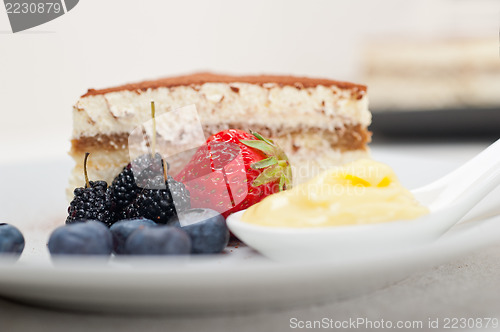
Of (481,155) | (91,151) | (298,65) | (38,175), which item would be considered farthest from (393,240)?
(298,65)

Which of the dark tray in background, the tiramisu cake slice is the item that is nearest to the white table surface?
the tiramisu cake slice

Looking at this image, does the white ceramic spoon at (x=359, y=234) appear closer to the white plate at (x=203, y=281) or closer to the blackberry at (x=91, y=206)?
the white plate at (x=203, y=281)

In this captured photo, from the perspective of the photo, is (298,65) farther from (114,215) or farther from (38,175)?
(114,215)

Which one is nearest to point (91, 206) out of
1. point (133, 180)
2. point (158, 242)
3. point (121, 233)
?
point (133, 180)

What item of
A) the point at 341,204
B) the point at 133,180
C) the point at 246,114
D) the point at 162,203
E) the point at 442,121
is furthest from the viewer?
the point at 442,121

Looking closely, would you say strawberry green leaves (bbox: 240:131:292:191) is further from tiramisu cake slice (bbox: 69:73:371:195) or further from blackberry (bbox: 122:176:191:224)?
tiramisu cake slice (bbox: 69:73:371:195)

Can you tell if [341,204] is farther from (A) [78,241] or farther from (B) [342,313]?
(A) [78,241]

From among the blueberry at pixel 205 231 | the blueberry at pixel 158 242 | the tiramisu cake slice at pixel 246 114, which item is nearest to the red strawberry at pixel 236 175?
the blueberry at pixel 205 231
